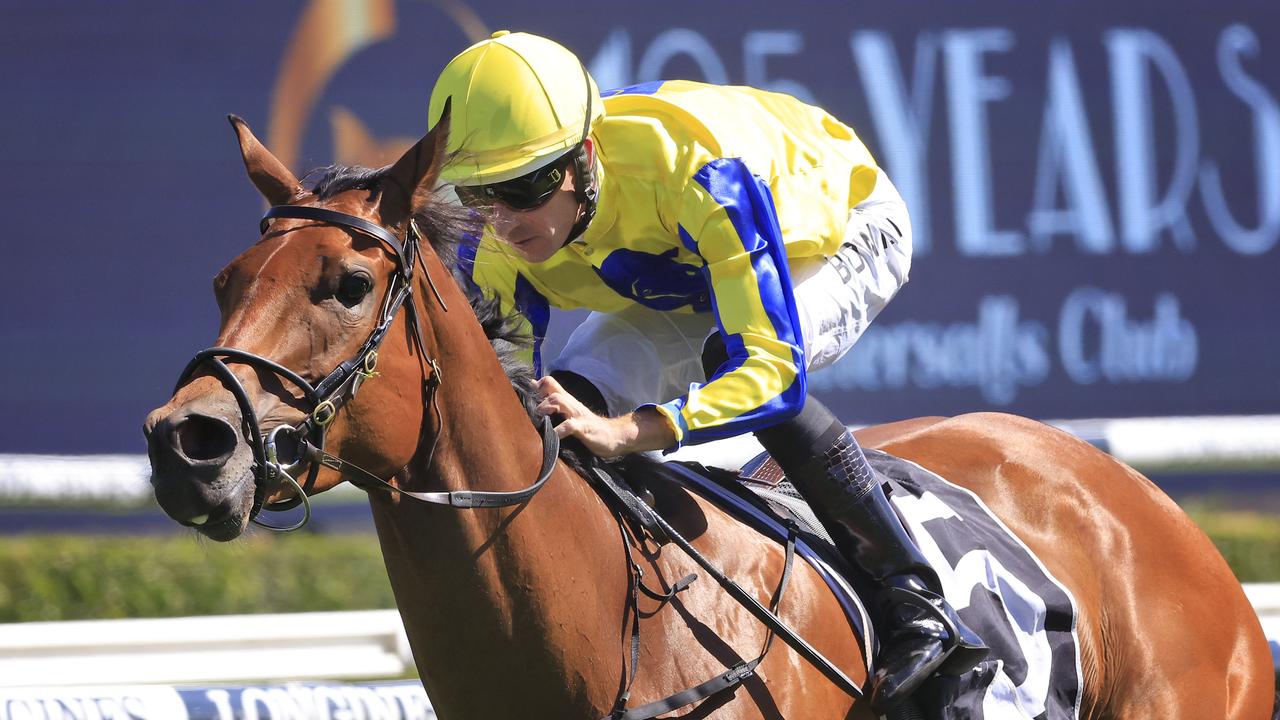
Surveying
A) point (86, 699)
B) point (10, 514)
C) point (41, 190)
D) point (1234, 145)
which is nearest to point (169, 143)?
point (41, 190)

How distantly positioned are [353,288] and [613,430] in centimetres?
50

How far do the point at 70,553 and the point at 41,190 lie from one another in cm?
153

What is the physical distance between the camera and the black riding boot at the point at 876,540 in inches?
99.5

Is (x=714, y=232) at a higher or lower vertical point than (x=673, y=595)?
higher

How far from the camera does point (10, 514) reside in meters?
5.83

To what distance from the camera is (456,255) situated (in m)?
2.25

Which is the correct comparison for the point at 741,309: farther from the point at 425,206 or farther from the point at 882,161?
the point at 882,161

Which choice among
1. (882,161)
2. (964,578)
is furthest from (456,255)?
(882,161)

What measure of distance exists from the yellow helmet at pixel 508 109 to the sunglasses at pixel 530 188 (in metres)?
0.06

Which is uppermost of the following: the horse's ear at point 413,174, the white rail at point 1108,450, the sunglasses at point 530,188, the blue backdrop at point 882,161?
the horse's ear at point 413,174

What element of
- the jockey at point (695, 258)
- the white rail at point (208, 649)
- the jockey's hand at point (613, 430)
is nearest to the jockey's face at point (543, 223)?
the jockey at point (695, 258)

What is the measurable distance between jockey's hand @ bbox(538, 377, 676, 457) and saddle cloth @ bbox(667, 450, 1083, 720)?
34 cm

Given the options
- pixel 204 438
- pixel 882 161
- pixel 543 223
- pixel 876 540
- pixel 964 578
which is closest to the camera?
pixel 204 438

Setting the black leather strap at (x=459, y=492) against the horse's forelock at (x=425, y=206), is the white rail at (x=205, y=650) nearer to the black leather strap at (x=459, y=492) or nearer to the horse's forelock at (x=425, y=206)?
the black leather strap at (x=459, y=492)
